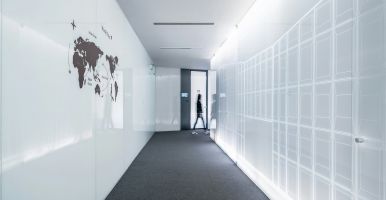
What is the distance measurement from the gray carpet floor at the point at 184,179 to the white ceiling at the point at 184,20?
8.75ft

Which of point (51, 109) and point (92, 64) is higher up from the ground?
point (92, 64)

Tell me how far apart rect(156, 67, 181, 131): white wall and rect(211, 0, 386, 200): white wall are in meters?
6.96

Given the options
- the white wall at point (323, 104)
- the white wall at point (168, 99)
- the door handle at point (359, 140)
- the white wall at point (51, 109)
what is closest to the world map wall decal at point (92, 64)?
the white wall at point (51, 109)

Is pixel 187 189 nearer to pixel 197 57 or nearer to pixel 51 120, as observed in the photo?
pixel 51 120

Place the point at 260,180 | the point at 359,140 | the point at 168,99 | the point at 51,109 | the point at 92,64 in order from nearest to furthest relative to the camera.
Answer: the point at 359,140 < the point at 51,109 < the point at 92,64 < the point at 260,180 < the point at 168,99

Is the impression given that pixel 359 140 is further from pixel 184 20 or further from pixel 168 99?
pixel 168 99

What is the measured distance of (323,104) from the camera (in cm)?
215

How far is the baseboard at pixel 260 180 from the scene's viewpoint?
123 inches

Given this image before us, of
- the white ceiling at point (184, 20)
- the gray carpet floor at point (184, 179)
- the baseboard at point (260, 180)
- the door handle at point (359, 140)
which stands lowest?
the gray carpet floor at point (184, 179)

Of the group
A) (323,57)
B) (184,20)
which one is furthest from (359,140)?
(184,20)

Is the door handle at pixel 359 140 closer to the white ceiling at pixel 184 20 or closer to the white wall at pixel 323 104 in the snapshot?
the white wall at pixel 323 104

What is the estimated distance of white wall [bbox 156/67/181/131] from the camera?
10.7 metres

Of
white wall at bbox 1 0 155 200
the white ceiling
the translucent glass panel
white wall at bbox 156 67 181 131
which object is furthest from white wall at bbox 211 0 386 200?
white wall at bbox 156 67 181 131

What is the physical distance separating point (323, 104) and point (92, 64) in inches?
89.9
